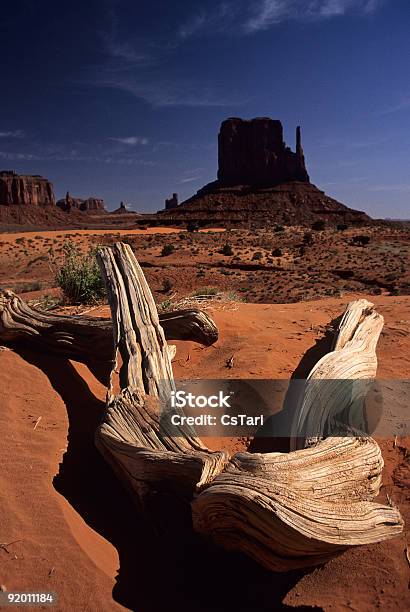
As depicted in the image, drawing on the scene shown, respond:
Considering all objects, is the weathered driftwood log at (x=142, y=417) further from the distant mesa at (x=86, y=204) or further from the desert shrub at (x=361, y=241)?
the distant mesa at (x=86, y=204)

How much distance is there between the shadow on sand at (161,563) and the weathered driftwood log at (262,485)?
27 cm

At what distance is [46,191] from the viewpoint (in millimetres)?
100375

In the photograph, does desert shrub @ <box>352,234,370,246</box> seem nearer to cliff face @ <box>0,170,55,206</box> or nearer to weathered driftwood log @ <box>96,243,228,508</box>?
weathered driftwood log @ <box>96,243,228,508</box>

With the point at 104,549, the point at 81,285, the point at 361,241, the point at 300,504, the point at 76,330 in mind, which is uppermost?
the point at 361,241

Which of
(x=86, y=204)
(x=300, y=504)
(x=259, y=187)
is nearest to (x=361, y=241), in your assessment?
(x=300, y=504)

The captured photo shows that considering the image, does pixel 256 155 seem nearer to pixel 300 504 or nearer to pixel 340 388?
pixel 340 388

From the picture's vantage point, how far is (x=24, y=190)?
96.8 meters

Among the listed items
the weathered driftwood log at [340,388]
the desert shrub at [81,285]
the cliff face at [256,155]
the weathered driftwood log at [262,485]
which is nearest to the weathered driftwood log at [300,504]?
the weathered driftwood log at [262,485]

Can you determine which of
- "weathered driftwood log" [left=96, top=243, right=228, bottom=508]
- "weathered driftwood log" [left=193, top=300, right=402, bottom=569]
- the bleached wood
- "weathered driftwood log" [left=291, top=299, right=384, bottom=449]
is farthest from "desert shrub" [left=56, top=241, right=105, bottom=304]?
"weathered driftwood log" [left=193, top=300, right=402, bottom=569]

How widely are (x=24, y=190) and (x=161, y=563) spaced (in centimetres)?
10496

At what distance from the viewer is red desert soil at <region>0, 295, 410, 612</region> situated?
2.73 metres

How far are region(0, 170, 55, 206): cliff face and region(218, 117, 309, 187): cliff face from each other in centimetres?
3921

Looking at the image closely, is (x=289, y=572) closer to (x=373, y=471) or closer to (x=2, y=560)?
(x=373, y=471)

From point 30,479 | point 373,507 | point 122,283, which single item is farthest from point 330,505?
point 122,283
